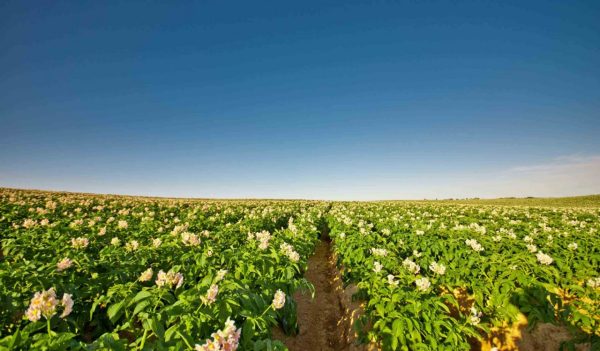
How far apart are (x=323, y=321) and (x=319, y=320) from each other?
0.34 ft

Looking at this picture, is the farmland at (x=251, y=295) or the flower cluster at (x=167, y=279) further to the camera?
the flower cluster at (x=167, y=279)

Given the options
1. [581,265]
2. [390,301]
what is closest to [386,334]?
[390,301]

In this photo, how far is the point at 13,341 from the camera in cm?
195

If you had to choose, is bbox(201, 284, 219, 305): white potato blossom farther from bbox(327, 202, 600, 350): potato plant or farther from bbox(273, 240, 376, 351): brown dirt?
bbox(273, 240, 376, 351): brown dirt

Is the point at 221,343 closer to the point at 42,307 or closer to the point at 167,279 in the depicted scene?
the point at 167,279

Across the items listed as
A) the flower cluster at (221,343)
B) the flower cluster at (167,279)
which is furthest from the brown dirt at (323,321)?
the flower cluster at (221,343)

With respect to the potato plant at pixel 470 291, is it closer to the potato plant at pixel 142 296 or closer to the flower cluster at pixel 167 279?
the potato plant at pixel 142 296

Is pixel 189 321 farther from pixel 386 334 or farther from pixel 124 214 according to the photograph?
pixel 124 214

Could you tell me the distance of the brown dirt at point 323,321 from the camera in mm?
5812

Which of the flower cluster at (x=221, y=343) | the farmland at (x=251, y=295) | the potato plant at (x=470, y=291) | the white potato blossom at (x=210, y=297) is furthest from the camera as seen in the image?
the potato plant at (x=470, y=291)

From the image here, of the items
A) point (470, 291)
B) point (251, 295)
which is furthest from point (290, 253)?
point (470, 291)

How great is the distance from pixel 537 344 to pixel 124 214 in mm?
14798

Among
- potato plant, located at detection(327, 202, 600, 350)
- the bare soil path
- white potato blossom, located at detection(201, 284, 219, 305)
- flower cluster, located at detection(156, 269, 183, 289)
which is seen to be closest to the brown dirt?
the bare soil path

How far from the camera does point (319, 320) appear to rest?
6883 millimetres
